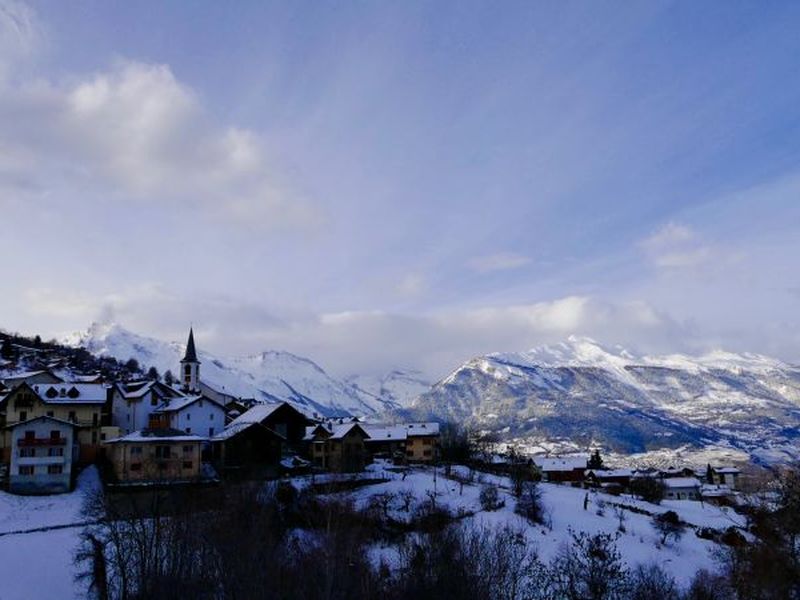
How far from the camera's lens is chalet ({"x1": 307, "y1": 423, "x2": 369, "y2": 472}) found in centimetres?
8600

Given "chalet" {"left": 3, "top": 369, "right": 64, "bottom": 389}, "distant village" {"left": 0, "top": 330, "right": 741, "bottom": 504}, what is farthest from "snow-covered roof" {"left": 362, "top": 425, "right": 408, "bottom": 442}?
"chalet" {"left": 3, "top": 369, "right": 64, "bottom": 389}

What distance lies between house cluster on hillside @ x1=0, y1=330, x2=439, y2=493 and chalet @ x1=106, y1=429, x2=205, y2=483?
10 cm

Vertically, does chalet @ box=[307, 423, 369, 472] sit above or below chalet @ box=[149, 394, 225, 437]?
below

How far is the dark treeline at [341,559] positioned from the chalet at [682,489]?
73783mm

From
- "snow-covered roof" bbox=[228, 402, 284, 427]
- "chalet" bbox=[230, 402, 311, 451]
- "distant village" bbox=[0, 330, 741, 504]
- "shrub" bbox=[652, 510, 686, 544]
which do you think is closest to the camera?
"distant village" bbox=[0, 330, 741, 504]

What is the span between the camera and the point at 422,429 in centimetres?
11419

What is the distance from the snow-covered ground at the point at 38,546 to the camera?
4531 centimetres

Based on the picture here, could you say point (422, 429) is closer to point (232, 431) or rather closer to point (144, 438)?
point (232, 431)

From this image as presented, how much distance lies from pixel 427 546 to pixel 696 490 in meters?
105

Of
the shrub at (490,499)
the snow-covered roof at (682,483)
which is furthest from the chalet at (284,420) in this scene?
the snow-covered roof at (682,483)

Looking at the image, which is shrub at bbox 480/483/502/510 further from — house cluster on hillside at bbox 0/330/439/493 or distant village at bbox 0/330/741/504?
distant village at bbox 0/330/741/504

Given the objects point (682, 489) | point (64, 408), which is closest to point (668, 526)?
point (64, 408)

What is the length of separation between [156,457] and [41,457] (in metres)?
10.0

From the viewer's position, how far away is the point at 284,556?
46.4 metres
